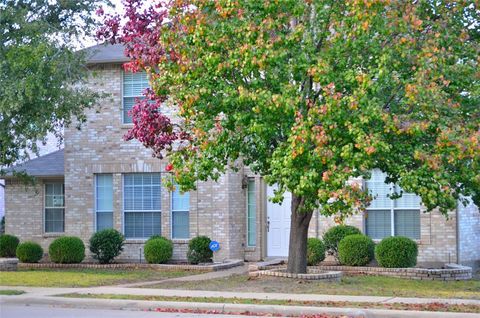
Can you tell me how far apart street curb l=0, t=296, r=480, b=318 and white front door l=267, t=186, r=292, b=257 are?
967cm

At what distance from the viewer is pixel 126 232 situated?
83.8 ft

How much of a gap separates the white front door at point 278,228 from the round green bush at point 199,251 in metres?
1.95

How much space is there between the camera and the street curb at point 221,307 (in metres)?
13.6

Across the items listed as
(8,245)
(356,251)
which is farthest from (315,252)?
(8,245)

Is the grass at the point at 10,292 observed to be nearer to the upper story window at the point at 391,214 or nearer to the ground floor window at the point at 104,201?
the ground floor window at the point at 104,201

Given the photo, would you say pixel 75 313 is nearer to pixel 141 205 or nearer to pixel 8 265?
pixel 8 265

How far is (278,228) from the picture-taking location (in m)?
24.8

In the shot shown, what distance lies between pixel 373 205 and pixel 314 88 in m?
6.06

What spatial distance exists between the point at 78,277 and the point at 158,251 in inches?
137

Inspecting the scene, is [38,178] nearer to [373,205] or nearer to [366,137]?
[373,205]

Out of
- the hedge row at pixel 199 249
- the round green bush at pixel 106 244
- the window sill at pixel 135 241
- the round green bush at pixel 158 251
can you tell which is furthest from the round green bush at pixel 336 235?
the round green bush at pixel 106 244

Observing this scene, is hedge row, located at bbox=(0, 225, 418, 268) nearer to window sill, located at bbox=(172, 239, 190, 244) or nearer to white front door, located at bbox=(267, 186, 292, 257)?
window sill, located at bbox=(172, 239, 190, 244)

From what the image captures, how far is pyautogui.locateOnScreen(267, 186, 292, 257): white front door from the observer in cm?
2469

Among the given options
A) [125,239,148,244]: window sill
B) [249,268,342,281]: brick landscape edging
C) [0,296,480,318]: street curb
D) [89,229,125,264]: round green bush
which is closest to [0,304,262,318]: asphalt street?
[0,296,480,318]: street curb
